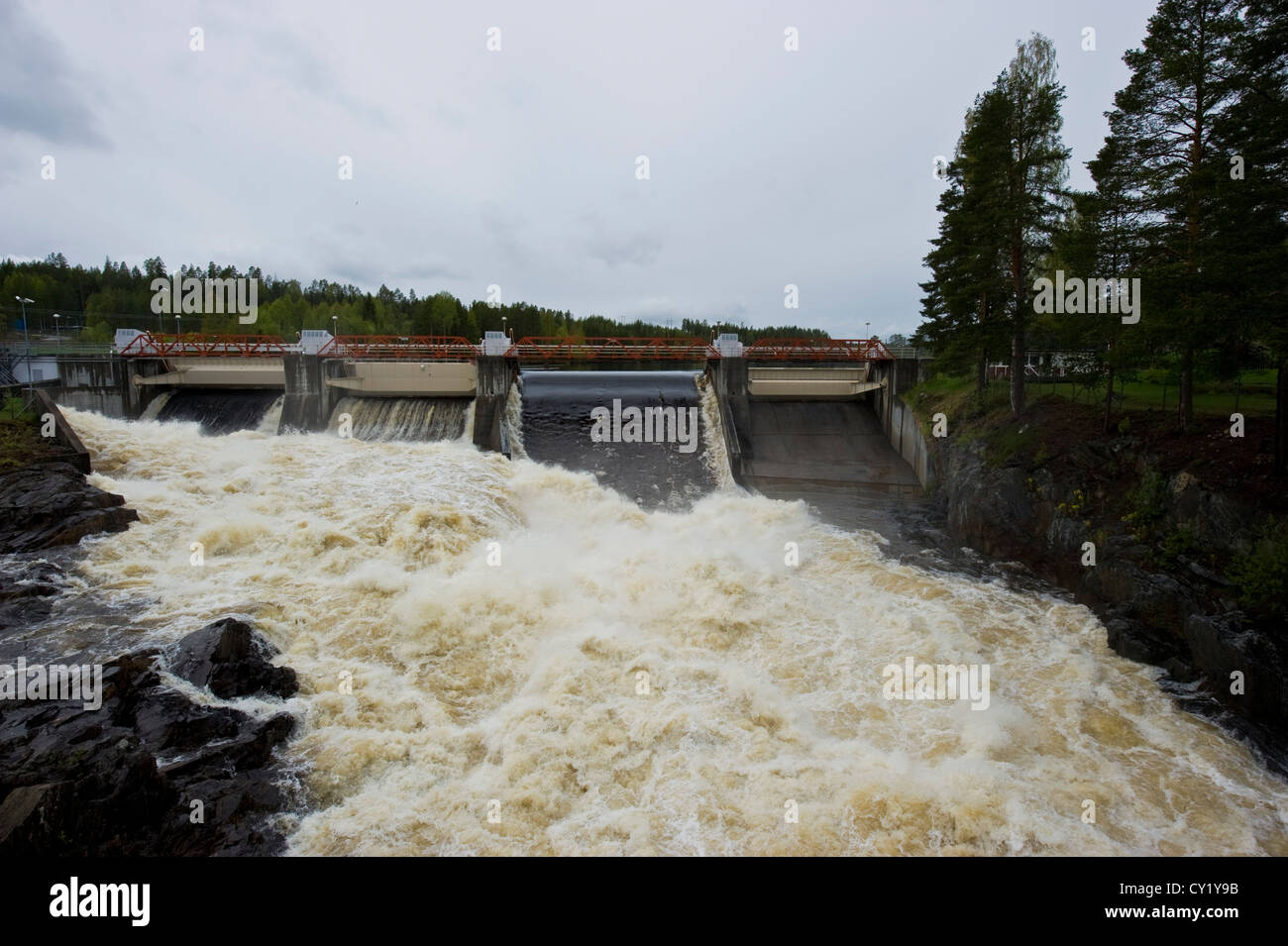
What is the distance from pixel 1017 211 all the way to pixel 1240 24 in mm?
6465

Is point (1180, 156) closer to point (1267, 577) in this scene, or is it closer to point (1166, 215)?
point (1166, 215)

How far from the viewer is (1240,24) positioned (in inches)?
510

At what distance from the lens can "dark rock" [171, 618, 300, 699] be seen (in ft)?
31.5

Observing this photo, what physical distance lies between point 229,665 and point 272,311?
76.7 m

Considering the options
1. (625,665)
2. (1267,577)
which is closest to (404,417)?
(625,665)

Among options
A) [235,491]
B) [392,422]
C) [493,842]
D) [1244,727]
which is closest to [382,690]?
[493,842]

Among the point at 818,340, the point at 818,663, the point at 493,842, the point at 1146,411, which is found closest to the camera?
the point at 493,842

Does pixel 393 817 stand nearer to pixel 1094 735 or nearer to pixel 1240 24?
pixel 1094 735

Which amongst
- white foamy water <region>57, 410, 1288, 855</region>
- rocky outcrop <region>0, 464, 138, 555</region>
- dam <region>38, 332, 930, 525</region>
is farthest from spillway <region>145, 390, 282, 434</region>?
rocky outcrop <region>0, 464, 138, 555</region>

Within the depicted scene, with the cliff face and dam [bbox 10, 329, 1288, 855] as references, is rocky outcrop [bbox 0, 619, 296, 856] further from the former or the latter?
the cliff face

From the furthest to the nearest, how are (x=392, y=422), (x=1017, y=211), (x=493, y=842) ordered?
1. (x=392, y=422)
2. (x=1017, y=211)
3. (x=493, y=842)

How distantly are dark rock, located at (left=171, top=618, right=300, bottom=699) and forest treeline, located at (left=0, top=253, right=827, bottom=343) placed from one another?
47.0 metres

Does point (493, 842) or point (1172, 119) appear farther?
point (1172, 119)

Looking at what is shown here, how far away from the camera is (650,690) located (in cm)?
1053
